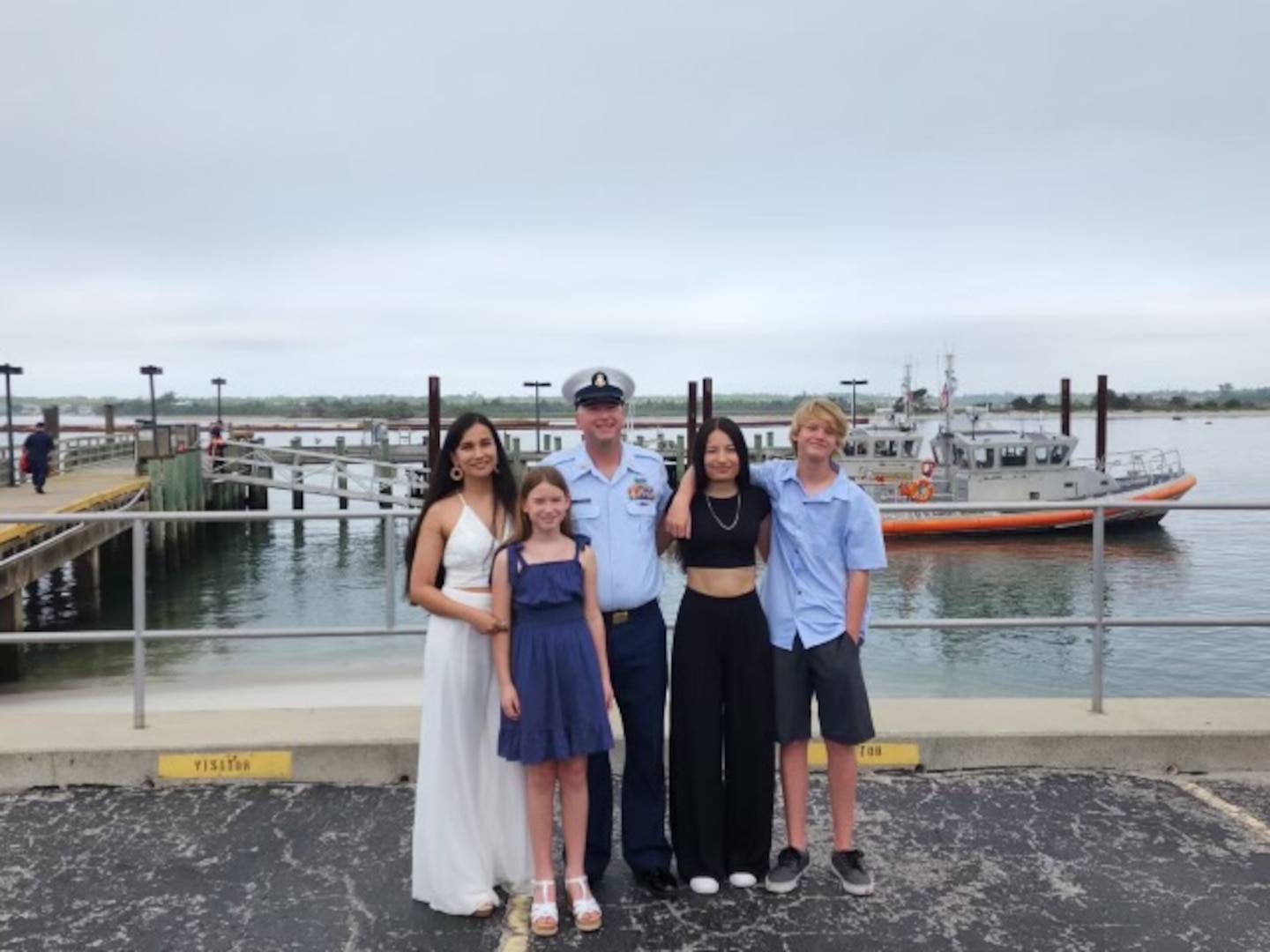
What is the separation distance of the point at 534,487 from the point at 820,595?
0.99 m

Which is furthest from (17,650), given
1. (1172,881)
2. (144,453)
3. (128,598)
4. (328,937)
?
(1172,881)

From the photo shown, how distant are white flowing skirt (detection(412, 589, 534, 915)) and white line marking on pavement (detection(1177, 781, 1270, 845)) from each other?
8.78 ft

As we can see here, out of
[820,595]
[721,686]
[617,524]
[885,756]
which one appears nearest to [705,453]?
[617,524]

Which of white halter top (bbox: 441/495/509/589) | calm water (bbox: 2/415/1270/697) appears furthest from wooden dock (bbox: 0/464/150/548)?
white halter top (bbox: 441/495/509/589)

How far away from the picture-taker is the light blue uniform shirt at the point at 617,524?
3.32 metres

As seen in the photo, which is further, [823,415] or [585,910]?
[823,415]

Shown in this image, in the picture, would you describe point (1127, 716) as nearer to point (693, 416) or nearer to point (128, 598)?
point (128, 598)

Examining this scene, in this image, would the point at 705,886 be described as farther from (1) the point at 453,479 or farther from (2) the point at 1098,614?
(2) the point at 1098,614

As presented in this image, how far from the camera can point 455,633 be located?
10.8 feet

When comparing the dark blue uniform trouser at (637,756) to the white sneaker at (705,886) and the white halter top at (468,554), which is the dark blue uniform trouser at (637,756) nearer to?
the white sneaker at (705,886)

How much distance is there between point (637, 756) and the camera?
3.46 m

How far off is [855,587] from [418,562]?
140cm

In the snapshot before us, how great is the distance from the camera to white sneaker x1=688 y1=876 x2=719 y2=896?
11.1 feet

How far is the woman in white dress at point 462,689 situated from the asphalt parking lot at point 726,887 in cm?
17
